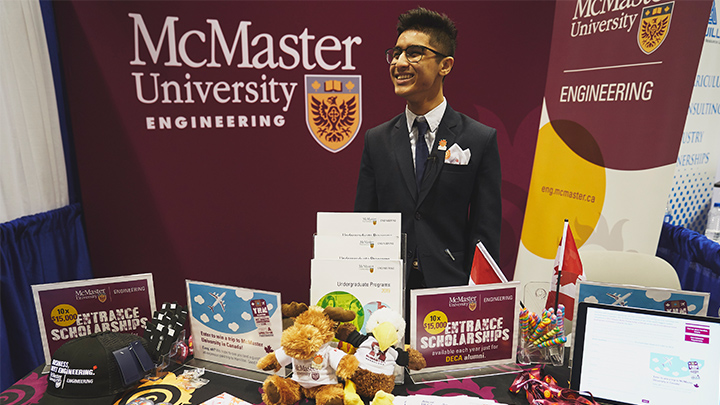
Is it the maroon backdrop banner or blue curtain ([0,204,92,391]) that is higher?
the maroon backdrop banner

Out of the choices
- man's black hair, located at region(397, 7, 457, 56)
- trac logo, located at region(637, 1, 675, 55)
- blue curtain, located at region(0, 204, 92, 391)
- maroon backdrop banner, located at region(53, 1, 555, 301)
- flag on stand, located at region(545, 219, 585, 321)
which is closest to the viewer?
flag on stand, located at region(545, 219, 585, 321)

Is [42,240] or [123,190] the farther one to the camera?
[123,190]

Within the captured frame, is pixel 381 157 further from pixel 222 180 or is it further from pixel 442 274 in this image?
pixel 222 180

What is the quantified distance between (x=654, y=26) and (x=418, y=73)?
4.68ft

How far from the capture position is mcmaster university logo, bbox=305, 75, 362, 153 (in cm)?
291

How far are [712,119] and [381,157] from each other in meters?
2.23

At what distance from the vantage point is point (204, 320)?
4.43 feet

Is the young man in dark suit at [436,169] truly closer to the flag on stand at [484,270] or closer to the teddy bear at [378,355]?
the flag on stand at [484,270]

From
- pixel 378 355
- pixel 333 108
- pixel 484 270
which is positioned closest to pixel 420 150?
pixel 484 270

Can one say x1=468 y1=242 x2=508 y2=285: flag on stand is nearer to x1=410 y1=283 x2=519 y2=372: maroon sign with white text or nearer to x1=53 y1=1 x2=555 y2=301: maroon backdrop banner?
x1=410 y1=283 x2=519 y2=372: maroon sign with white text

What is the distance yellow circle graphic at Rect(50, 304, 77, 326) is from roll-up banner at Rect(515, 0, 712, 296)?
2622 mm

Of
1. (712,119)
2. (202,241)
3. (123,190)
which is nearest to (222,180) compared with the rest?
(202,241)


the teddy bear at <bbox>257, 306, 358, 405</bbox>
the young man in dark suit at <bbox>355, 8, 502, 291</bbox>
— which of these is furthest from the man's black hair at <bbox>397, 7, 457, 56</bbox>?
the teddy bear at <bbox>257, 306, 358, 405</bbox>

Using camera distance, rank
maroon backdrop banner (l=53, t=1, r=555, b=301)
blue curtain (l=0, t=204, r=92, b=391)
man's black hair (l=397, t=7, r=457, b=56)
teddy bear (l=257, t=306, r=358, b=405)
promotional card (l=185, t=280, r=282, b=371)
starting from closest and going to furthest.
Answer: teddy bear (l=257, t=306, r=358, b=405) < promotional card (l=185, t=280, r=282, b=371) < man's black hair (l=397, t=7, r=457, b=56) < blue curtain (l=0, t=204, r=92, b=391) < maroon backdrop banner (l=53, t=1, r=555, b=301)
